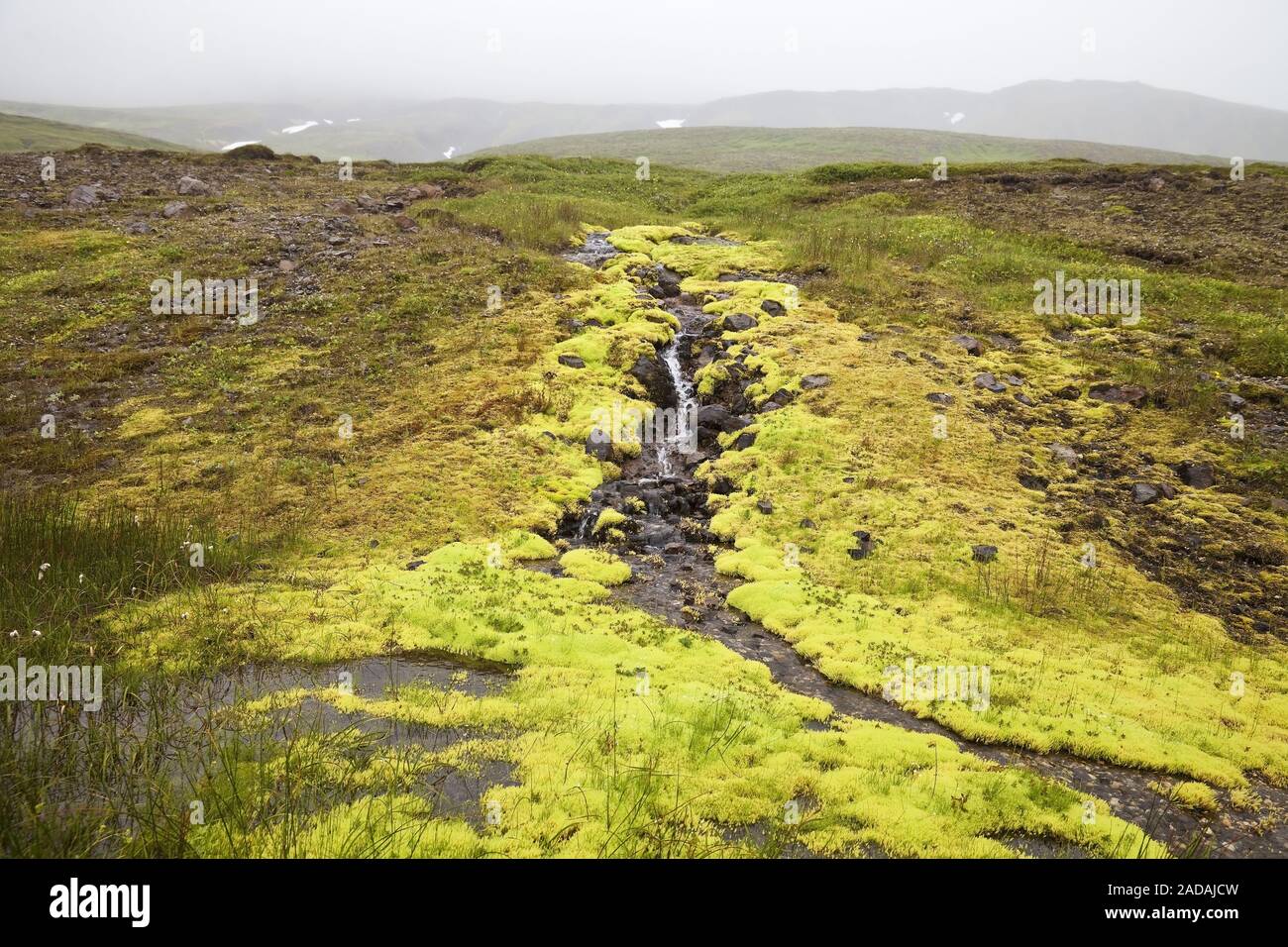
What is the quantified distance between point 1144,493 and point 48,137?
198439 millimetres

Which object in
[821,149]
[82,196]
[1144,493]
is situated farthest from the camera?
[821,149]

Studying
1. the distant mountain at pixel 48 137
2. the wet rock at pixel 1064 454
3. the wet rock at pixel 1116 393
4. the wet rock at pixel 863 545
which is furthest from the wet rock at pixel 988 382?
the distant mountain at pixel 48 137

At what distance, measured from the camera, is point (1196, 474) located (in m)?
20.3

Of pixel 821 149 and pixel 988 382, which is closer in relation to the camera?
pixel 988 382

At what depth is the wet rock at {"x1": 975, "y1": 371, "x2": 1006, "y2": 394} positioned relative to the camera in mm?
25656

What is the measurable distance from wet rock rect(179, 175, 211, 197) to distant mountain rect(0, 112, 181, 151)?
99327 millimetres

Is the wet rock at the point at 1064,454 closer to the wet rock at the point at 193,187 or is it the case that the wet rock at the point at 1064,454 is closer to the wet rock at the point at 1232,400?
the wet rock at the point at 1232,400

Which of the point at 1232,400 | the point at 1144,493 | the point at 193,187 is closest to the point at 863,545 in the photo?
the point at 1144,493

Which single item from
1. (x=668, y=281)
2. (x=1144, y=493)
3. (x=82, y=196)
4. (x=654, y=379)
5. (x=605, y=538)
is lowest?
(x=605, y=538)

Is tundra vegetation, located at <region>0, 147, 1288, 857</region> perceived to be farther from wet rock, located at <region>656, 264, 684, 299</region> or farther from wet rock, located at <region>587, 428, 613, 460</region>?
wet rock, located at <region>656, 264, 684, 299</region>

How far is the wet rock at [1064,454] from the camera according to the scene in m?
21.8

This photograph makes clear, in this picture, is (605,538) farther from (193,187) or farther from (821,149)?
(821,149)
